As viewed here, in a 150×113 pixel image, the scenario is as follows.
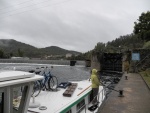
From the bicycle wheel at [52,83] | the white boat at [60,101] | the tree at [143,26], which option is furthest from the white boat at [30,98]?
the tree at [143,26]

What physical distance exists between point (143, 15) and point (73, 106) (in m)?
53.3

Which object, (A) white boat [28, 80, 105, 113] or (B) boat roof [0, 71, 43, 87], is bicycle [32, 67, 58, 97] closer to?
(A) white boat [28, 80, 105, 113]

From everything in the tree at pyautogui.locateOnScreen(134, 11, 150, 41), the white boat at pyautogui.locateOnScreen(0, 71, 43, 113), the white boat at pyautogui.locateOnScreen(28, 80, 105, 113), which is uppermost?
the tree at pyautogui.locateOnScreen(134, 11, 150, 41)

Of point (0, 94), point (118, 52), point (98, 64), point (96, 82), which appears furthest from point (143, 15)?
point (0, 94)

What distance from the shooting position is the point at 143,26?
56.8 metres

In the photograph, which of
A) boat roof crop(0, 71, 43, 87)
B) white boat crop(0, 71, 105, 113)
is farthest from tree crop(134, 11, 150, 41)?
boat roof crop(0, 71, 43, 87)

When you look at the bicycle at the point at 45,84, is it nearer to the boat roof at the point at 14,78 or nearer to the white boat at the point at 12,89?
the white boat at the point at 12,89

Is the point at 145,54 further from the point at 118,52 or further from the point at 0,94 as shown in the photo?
the point at 0,94

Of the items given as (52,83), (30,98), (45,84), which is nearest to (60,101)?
(30,98)

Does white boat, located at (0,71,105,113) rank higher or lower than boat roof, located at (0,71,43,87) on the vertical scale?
lower

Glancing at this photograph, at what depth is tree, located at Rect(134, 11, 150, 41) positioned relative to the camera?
55428 mm

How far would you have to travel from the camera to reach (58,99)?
995cm

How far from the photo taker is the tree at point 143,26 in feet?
182

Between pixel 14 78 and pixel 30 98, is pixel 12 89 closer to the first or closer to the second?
pixel 14 78
